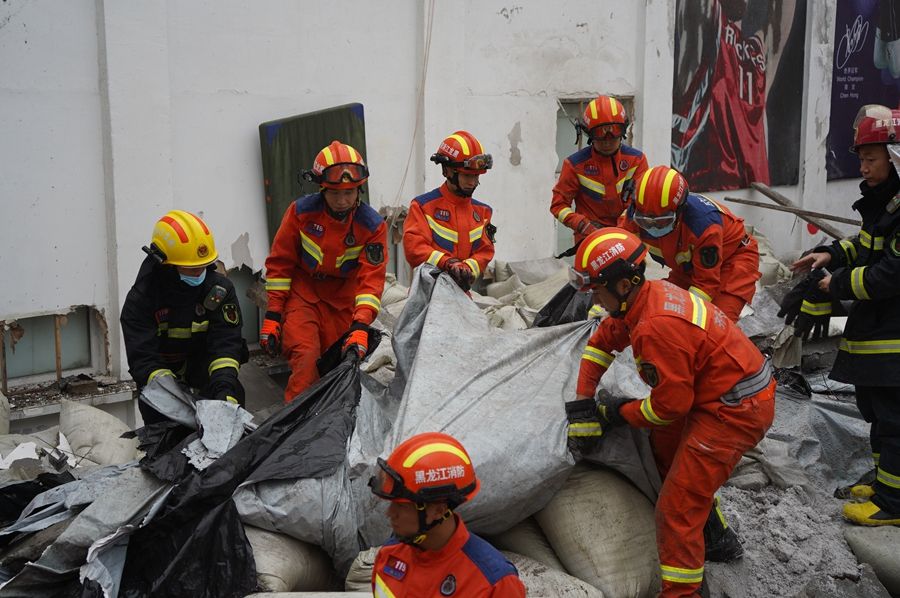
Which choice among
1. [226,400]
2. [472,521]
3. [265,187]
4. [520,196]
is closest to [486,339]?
[472,521]

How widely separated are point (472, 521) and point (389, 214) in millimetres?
4105

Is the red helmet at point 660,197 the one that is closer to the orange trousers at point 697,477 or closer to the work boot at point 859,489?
the orange trousers at point 697,477

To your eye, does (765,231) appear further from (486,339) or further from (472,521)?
(472,521)

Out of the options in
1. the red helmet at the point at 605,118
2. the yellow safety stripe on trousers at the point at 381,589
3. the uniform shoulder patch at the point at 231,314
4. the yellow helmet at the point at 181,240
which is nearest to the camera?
the yellow safety stripe on trousers at the point at 381,589

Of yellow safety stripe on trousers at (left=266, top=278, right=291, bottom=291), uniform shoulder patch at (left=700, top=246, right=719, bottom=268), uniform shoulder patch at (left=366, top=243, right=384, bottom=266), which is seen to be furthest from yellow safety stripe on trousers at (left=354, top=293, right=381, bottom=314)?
uniform shoulder patch at (left=700, top=246, right=719, bottom=268)

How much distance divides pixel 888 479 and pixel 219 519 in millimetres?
3059

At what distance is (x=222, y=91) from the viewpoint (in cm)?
627

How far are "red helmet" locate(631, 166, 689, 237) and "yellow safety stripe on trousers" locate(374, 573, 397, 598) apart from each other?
2.46 meters

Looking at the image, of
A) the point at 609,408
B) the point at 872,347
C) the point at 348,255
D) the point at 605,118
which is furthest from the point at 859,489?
the point at 348,255

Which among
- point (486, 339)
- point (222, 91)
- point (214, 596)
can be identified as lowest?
point (214, 596)

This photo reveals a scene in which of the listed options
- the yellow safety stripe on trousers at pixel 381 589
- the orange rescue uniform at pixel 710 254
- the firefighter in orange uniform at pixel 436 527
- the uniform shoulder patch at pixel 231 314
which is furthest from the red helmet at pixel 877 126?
the yellow safety stripe on trousers at pixel 381 589

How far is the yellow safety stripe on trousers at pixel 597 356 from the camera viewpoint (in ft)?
12.6

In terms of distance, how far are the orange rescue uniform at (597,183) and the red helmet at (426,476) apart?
140 inches

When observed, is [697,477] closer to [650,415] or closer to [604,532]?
[650,415]
